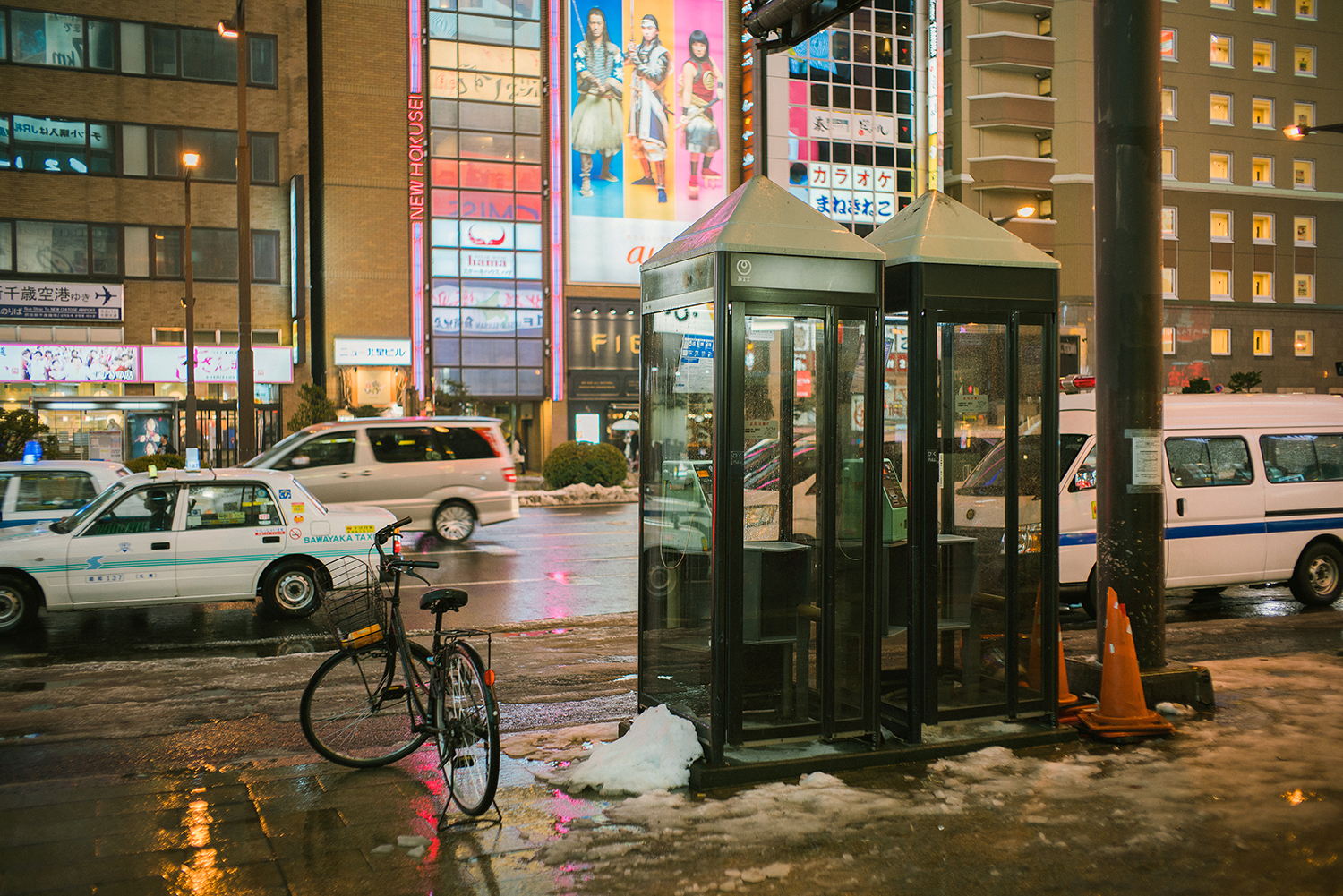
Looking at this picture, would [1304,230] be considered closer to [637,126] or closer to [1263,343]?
[1263,343]

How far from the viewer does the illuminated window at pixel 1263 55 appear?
5233 cm

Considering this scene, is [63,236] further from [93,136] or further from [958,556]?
[958,556]

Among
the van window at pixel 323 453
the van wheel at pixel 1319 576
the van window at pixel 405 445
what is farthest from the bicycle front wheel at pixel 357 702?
the van window at pixel 323 453

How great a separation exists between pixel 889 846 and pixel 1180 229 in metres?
54.0

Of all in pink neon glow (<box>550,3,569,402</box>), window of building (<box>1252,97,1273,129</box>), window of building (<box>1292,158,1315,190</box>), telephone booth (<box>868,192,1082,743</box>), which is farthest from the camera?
window of building (<box>1292,158,1315,190</box>)

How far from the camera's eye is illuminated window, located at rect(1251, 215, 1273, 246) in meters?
52.7

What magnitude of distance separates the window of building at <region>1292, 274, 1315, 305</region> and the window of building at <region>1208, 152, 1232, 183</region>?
251 inches

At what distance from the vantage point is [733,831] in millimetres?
4734

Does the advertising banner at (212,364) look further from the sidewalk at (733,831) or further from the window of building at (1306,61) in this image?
the window of building at (1306,61)

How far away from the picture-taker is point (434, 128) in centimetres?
4228

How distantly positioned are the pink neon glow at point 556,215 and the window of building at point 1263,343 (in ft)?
Answer: 115

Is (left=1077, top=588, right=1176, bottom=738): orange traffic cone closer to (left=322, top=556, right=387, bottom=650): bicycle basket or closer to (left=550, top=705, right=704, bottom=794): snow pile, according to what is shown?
(left=550, top=705, right=704, bottom=794): snow pile

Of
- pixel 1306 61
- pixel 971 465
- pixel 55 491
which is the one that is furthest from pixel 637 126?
pixel 971 465

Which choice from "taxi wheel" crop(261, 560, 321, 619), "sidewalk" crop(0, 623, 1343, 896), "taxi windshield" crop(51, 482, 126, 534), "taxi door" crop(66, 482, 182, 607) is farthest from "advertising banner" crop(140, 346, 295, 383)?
"sidewalk" crop(0, 623, 1343, 896)
